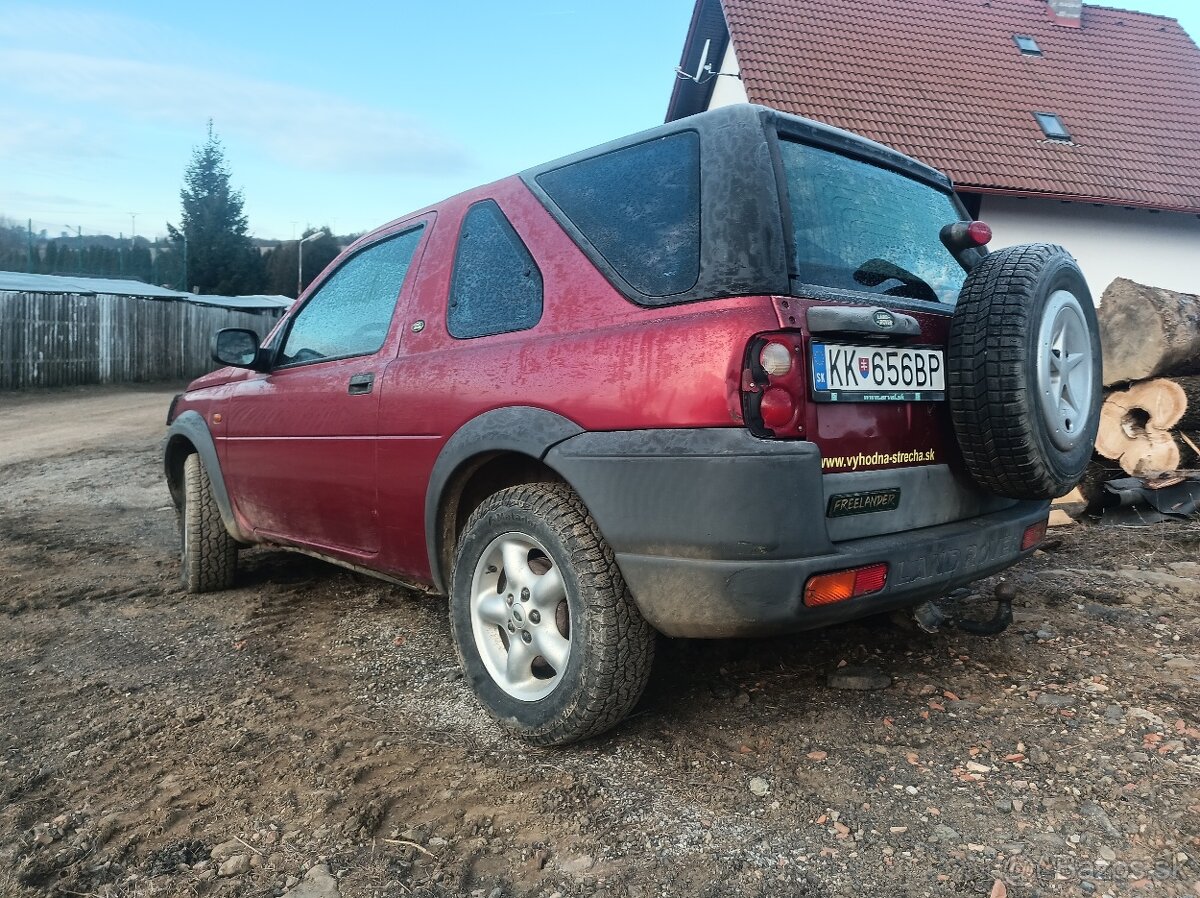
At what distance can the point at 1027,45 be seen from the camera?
15.5 m

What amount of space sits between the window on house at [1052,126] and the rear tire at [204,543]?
1398cm

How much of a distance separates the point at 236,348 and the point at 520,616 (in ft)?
7.11

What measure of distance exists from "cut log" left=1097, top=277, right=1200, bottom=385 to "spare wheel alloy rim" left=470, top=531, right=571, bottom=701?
13.7 feet

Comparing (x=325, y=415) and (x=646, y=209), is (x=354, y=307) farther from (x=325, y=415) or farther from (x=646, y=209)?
(x=646, y=209)

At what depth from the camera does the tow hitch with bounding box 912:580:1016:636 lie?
281 cm

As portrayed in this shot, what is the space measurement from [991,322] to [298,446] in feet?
8.67

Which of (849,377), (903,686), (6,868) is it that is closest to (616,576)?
(849,377)

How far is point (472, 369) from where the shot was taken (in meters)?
2.70

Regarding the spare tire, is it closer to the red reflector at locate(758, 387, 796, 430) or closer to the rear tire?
the red reflector at locate(758, 387, 796, 430)

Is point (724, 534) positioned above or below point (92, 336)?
below

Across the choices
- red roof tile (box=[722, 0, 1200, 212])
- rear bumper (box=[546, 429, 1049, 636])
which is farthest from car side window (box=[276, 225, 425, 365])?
red roof tile (box=[722, 0, 1200, 212])

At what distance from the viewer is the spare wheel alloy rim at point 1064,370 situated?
2354mm

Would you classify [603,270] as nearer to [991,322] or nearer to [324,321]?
[991,322]

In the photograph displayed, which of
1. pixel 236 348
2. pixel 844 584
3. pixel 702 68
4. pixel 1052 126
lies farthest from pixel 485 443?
pixel 702 68
